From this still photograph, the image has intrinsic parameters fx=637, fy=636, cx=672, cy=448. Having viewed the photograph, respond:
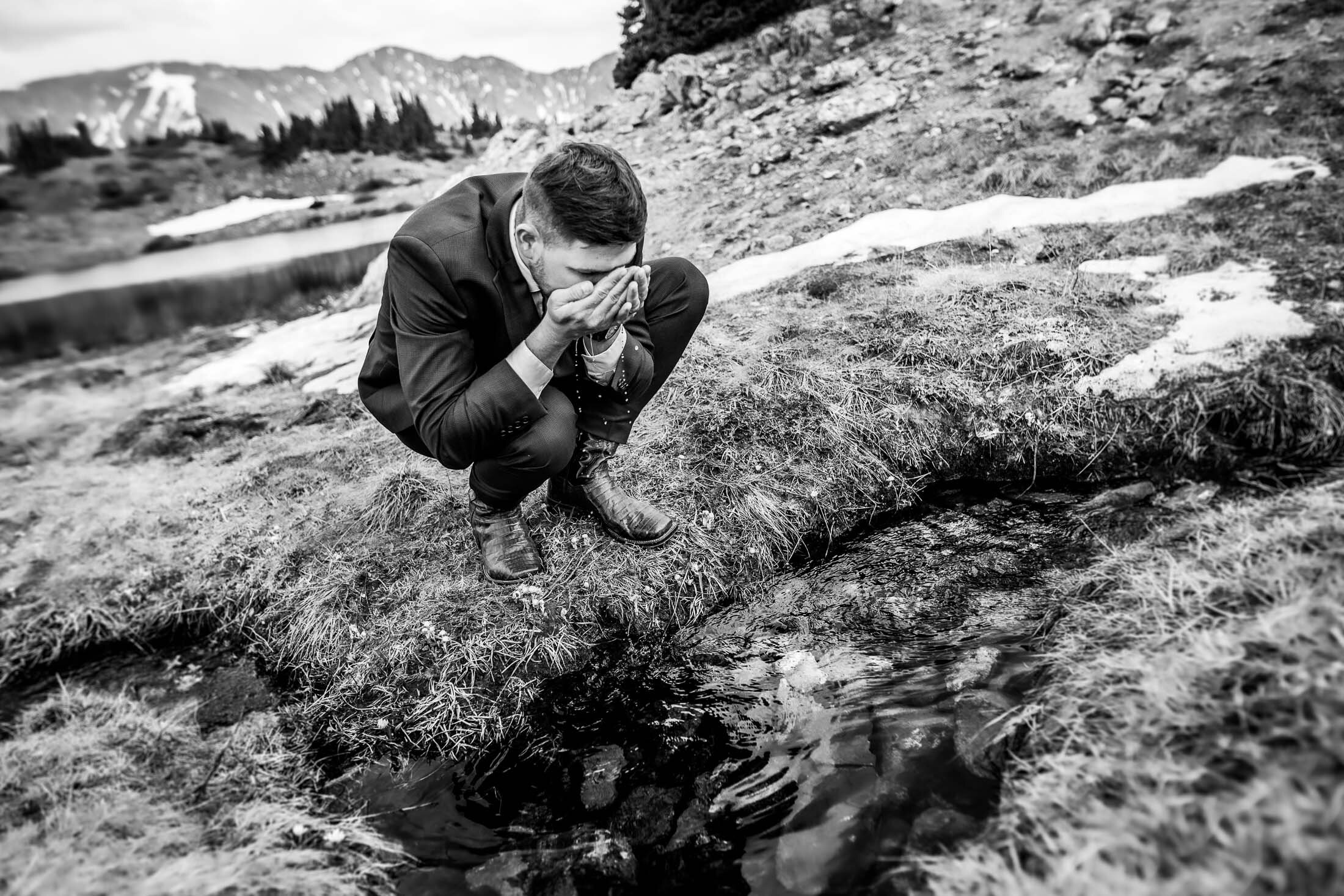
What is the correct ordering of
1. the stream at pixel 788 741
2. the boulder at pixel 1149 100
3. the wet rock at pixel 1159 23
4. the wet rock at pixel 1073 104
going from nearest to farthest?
the stream at pixel 788 741 → the boulder at pixel 1149 100 → the wet rock at pixel 1073 104 → the wet rock at pixel 1159 23

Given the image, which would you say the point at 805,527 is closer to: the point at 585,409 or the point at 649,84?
the point at 585,409

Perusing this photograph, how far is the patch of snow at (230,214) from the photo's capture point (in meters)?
63.5

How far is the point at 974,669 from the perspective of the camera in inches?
113

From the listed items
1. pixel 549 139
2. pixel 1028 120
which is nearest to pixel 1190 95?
pixel 1028 120

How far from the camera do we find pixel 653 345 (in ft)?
12.2

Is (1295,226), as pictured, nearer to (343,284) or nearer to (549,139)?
(549,139)

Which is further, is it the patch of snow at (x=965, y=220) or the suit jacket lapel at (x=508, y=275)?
the patch of snow at (x=965, y=220)

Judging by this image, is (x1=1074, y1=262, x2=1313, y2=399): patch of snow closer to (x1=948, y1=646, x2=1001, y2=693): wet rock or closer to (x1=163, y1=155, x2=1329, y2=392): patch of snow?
(x1=163, y1=155, x2=1329, y2=392): patch of snow

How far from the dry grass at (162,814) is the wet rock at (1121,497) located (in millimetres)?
3942

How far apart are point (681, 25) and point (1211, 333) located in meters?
13.8

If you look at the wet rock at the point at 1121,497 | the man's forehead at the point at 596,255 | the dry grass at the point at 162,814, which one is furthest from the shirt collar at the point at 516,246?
the wet rock at the point at 1121,497

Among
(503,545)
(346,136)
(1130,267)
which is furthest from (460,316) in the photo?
(346,136)

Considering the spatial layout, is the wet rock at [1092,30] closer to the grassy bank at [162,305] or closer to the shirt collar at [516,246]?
the shirt collar at [516,246]

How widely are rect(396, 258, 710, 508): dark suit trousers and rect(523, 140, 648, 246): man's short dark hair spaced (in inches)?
31.7
